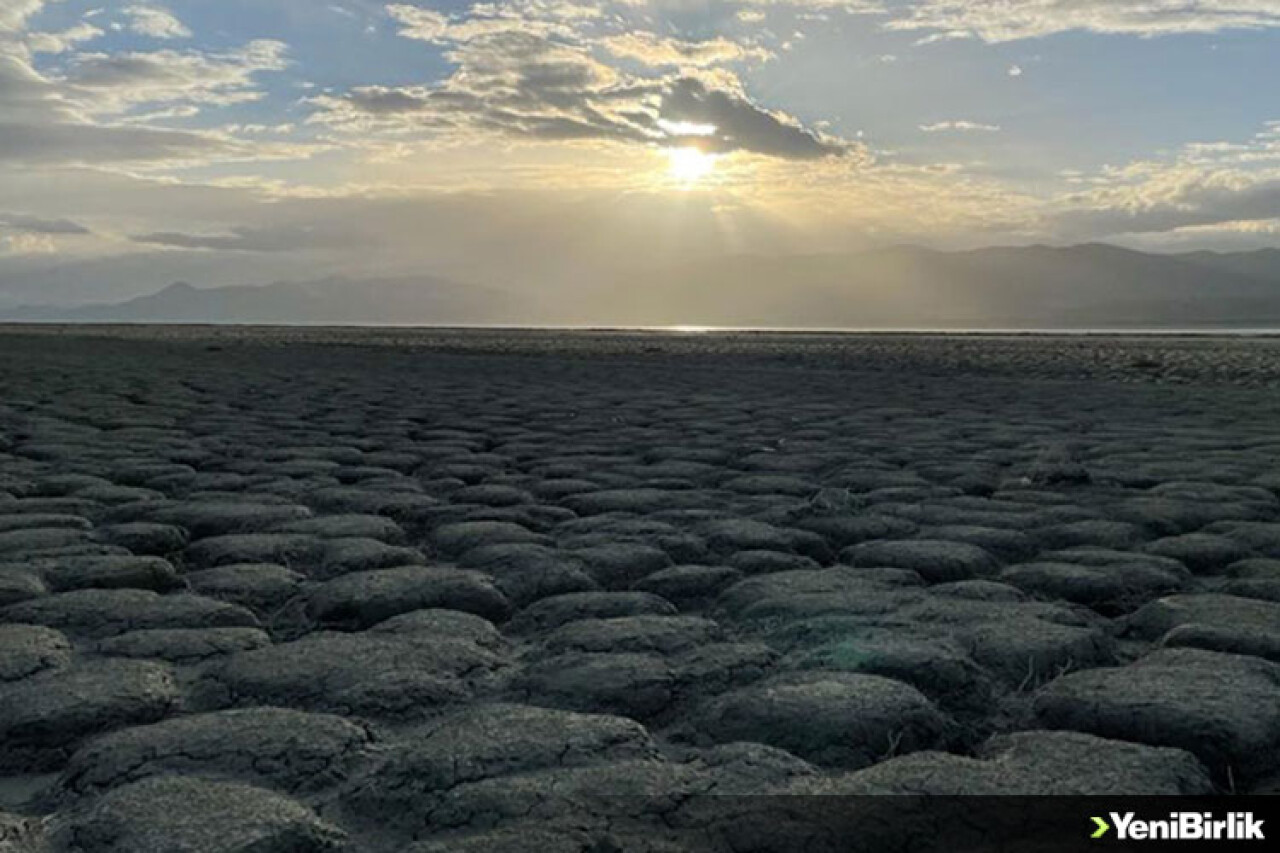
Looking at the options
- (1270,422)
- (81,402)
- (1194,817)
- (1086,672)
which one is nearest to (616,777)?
(1194,817)

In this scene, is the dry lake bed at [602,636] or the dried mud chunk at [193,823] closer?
the dried mud chunk at [193,823]

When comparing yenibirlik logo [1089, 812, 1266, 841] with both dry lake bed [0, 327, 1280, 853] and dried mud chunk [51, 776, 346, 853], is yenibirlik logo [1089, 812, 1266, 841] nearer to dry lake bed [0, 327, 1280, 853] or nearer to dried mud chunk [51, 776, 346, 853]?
dry lake bed [0, 327, 1280, 853]

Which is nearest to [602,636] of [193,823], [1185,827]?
[193,823]

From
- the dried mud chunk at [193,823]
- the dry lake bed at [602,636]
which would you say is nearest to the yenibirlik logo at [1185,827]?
the dry lake bed at [602,636]

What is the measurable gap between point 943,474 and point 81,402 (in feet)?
24.4

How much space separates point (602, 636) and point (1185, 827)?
4.72 feet

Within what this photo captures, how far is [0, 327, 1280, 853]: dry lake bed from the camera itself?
200cm

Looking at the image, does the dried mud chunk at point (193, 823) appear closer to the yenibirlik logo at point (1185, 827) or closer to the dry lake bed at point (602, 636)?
the dry lake bed at point (602, 636)

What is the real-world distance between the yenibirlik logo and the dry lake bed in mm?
100

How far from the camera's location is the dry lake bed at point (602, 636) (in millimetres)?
2002

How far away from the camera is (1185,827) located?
188cm

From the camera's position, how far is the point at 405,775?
206 centimetres

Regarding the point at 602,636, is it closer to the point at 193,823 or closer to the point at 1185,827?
the point at 193,823

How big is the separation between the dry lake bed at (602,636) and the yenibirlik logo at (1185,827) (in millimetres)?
100
